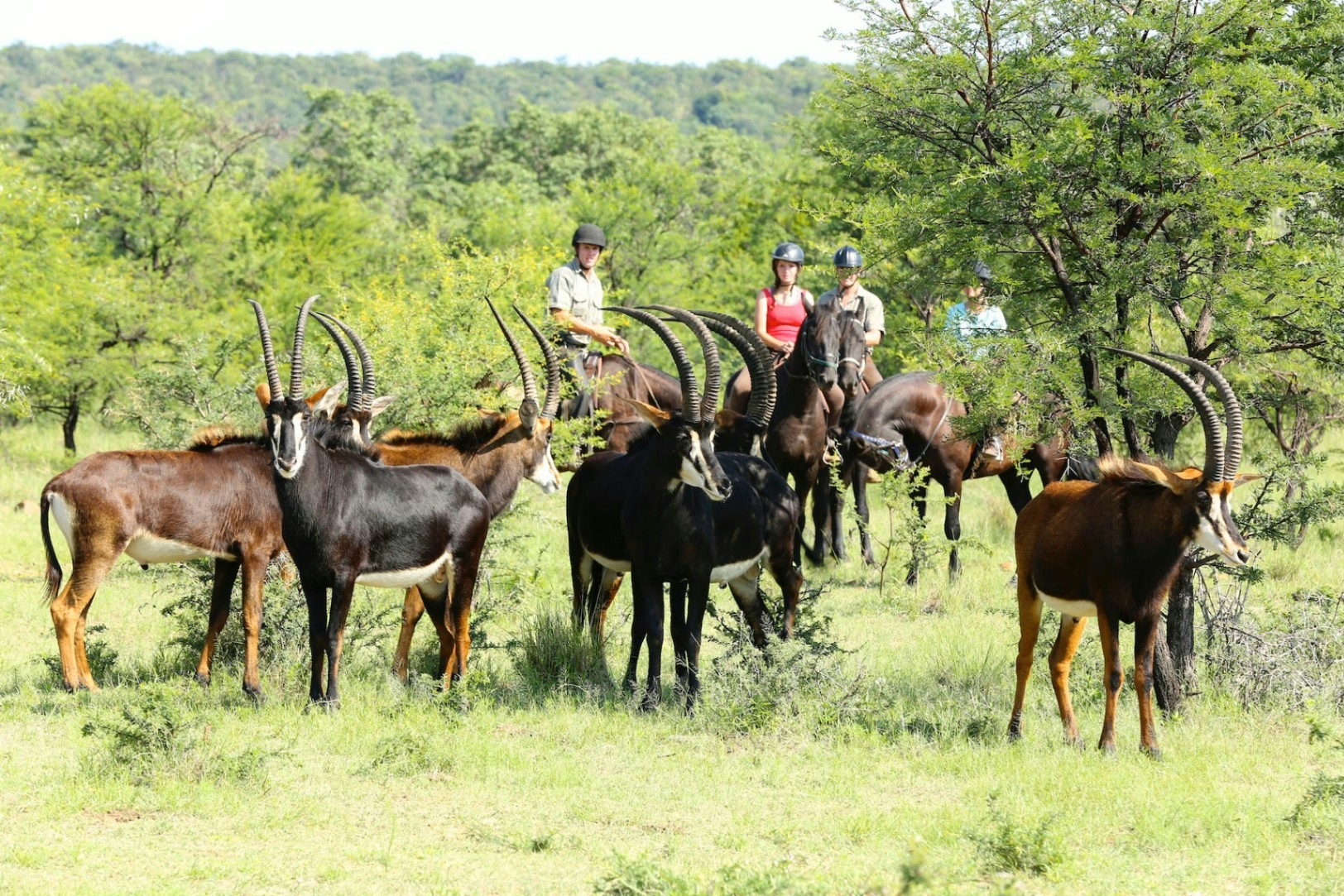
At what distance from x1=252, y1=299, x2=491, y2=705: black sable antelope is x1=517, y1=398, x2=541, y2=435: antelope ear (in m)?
1.21

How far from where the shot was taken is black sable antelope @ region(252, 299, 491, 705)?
363 inches

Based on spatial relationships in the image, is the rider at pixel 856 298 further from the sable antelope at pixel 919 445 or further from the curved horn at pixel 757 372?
the curved horn at pixel 757 372

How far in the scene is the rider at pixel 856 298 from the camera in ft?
49.5

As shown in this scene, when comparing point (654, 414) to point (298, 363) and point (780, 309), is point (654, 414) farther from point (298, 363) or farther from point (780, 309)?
point (780, 309)

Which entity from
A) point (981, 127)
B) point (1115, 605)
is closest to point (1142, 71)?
point (981, 127)

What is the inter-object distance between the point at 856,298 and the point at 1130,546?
7.55 m

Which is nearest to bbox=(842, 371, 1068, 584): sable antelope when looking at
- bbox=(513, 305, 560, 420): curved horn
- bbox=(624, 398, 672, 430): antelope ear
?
bbox=(513, 305, 560, 420): curved horn

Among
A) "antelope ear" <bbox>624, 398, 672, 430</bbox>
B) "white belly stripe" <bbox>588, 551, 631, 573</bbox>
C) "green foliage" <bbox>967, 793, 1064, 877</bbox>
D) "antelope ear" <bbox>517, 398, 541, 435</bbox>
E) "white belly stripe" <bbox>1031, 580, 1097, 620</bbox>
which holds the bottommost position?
→ "green foliage" <bbox>967, 793, 1064, 877</bbox>

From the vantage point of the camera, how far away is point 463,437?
11281 mm

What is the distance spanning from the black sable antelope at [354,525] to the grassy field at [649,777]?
0.56 meters

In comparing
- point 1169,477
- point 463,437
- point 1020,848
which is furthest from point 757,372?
point 1020,848

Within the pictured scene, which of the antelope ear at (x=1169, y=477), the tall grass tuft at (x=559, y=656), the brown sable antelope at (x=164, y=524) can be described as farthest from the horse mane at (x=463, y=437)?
the antelope ear at (x=1169, y=477)

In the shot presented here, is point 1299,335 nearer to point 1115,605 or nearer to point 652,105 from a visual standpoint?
point 1115,605

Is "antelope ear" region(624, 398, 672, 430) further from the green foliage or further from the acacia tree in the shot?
the green foliage
